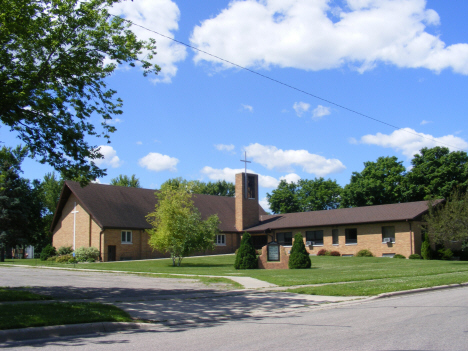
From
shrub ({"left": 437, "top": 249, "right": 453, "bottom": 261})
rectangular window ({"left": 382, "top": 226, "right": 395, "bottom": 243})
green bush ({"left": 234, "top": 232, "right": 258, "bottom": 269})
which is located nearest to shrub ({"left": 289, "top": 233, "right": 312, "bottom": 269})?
green bush ({"left": 234, "top": 232, "right": 258, "bottom": 269})

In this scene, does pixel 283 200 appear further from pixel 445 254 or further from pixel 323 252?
pixel 445 254

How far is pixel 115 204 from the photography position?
43719mm

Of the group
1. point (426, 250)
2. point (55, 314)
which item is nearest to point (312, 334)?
point (55, 314)

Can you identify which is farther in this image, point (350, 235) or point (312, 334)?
point (350, 235)

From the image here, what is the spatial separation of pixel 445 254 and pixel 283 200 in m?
40.7

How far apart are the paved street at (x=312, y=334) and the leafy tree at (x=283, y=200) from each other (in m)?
64.4

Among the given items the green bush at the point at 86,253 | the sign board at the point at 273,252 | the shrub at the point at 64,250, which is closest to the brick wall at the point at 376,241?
the sign board at the point at 273,252

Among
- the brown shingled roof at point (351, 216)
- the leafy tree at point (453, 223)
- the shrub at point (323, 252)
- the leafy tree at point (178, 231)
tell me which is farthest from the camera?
the shrub at point (323, 252)

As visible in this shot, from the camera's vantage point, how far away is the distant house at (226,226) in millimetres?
38750

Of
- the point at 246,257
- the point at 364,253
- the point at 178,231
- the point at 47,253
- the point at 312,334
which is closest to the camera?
the point at 312,334

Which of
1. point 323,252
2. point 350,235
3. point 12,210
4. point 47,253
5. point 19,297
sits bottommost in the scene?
point 323,252

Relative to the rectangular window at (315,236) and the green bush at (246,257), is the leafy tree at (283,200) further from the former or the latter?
the green bush at (246,257)

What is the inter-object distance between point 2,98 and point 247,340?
10.1 m

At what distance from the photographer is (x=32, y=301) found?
457 inches
